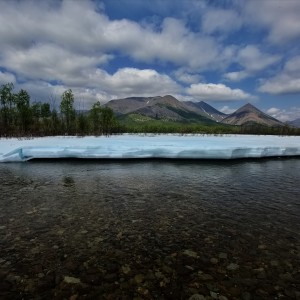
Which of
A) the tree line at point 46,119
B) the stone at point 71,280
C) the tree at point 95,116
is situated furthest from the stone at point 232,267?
the tree at point 95,116

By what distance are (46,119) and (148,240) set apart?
7117cm

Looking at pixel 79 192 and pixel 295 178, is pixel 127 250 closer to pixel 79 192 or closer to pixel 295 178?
pixel 79 192

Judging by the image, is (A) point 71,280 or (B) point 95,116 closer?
(A) point 71,280

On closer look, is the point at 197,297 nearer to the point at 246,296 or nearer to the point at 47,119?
the point at 246,296

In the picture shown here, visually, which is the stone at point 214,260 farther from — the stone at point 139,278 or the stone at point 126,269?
the stone at point 126,269

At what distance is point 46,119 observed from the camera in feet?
237

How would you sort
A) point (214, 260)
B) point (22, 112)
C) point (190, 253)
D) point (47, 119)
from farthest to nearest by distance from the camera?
1. point (47, 119)
2. point (22, 112)
3. point (190, 253)
4. point (214, 260)

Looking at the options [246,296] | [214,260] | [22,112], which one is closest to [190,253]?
[214,260]

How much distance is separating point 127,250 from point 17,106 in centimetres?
6974

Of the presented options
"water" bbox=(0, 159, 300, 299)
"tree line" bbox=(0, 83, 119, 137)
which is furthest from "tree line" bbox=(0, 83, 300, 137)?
"water" bbox=(0, 159, 300, 299)

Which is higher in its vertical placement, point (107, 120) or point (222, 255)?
point (107, 120)

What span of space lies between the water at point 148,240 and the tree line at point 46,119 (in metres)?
48.6

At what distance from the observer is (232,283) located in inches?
235

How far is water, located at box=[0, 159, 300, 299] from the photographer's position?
5.85 meters
